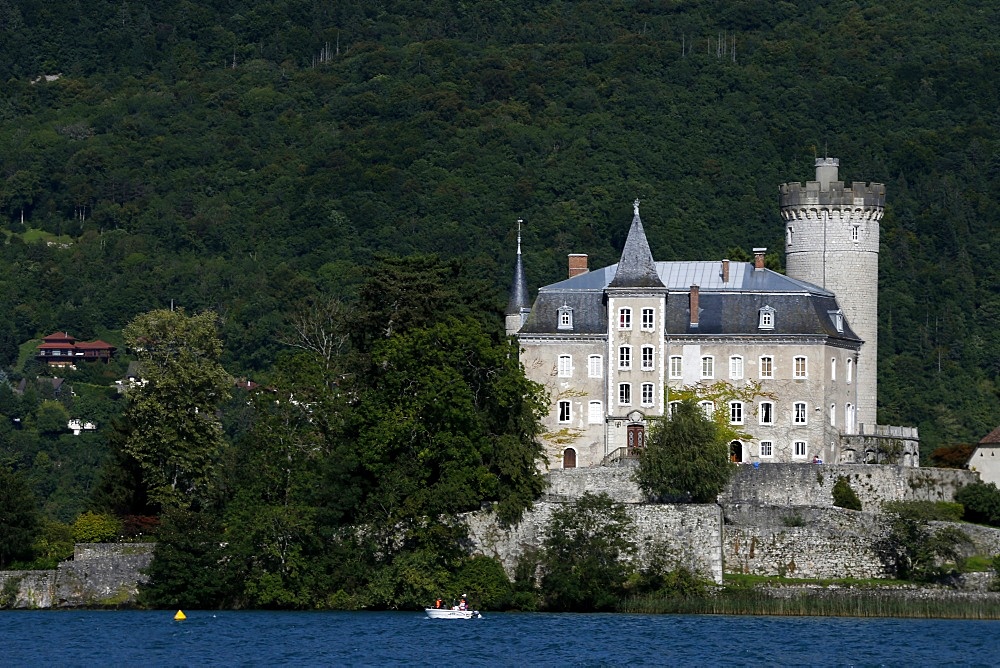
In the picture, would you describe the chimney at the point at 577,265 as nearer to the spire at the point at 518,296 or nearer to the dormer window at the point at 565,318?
the spire at the point at 518,296

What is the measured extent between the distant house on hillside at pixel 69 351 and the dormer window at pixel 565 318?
220 ft

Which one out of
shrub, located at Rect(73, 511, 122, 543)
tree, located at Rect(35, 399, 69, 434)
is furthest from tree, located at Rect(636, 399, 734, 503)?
tree, located at Rect(35, 399, 69, 434)

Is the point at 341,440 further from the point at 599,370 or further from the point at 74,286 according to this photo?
the point at 74,286

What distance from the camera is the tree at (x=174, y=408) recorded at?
6694 cm

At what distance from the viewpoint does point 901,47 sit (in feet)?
486

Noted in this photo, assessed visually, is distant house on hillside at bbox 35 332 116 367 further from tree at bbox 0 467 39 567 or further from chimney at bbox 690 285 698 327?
chimney at bbox 690 285 698 327

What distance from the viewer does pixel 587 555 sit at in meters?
61.5

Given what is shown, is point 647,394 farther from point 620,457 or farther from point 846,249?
point 846,249

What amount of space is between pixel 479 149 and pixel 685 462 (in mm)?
80573

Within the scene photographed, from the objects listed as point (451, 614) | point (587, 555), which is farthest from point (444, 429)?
point (451, 614)

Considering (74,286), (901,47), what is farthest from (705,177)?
(74,286)

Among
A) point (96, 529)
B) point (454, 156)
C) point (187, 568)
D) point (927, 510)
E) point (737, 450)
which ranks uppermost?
point (454, 156)

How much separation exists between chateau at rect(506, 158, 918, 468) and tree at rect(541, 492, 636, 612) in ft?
24.9

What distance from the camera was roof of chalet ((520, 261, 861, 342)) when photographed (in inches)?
2815
